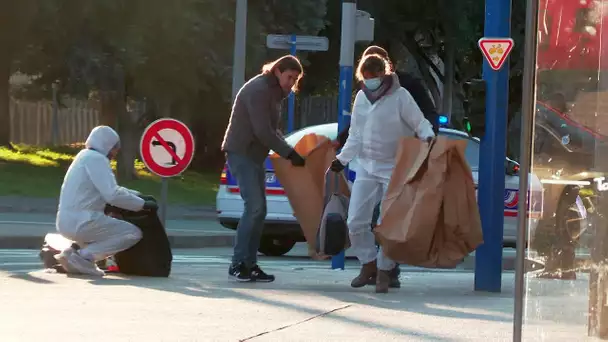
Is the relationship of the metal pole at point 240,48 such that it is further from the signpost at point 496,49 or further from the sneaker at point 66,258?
the signpost at point 496,49

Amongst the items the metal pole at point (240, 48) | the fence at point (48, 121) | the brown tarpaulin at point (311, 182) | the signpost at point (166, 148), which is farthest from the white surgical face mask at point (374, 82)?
the fence at point (48, 121)

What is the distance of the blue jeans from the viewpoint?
10.9 m

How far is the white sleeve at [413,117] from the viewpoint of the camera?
1034cm

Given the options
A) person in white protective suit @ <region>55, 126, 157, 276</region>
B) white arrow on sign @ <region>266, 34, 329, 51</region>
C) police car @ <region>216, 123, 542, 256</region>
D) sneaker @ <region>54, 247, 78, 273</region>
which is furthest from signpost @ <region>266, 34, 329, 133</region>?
sneaker @ <region>54, 247, 78, 273</region>

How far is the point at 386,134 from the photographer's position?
10406mm

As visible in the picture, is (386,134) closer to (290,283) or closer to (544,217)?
(290,283)

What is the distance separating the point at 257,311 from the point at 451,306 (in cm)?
135

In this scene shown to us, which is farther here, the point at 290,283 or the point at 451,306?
the point at 290,283

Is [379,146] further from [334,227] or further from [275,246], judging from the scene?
[275,246]

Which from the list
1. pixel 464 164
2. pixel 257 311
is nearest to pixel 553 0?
pixel 257 311

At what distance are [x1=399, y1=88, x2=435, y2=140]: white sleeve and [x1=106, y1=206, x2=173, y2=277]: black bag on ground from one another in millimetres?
2300

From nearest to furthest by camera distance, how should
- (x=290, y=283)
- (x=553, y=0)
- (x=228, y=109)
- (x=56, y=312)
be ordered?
(x=553, y=0) < (x=56, y=312) < (x=290, y=283) < (x=228, y=109)

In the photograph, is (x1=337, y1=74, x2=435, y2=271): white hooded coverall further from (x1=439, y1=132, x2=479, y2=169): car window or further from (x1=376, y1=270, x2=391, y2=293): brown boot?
(x1=439, y1=132, x2=479, y2=169): car window

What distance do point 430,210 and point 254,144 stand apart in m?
1.67
